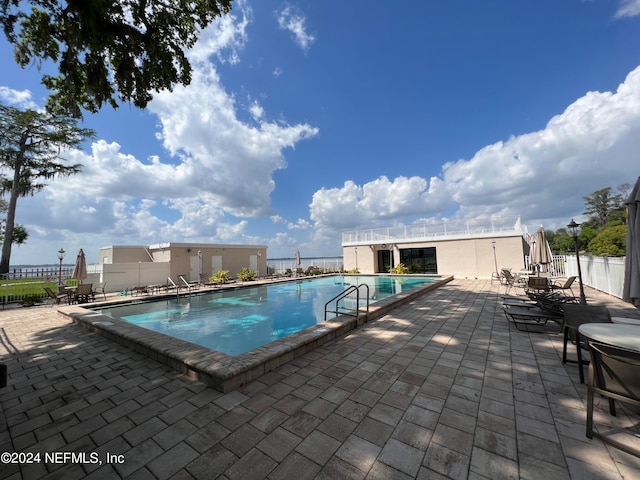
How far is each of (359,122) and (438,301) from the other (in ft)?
39.6

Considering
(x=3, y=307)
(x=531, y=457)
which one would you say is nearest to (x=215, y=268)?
(x=3, y=307)

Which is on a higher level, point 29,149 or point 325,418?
point 29,149

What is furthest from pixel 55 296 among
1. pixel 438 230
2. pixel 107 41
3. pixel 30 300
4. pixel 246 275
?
pixel 438 230

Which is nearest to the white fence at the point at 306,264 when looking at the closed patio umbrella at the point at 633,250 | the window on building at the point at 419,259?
the window on building at the point at 419,259

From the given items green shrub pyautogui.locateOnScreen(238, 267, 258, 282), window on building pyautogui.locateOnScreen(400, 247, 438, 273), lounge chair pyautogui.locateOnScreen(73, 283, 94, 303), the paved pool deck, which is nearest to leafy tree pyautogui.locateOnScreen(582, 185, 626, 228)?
window on building pyautogui.locateOnScreen(400, 247, 438, 273)

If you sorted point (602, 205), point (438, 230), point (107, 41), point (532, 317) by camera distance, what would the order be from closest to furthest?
1. point (532, 317)
2. point (107, 41)
3. point (438, 230)
4. point (602, 205)

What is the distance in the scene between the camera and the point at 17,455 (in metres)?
1.89

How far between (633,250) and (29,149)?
2427cm

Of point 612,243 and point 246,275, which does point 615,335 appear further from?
point 612,243

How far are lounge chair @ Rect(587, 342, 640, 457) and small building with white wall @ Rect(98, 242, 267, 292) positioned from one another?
15379 mm

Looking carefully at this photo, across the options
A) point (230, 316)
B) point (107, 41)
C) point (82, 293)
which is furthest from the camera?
point (82, 293)

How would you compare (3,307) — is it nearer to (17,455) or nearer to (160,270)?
(160,270)

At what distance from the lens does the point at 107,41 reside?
486 centimetres

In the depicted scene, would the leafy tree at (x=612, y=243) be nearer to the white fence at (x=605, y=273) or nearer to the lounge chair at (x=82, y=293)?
the white fence at (x=605, y=273)
